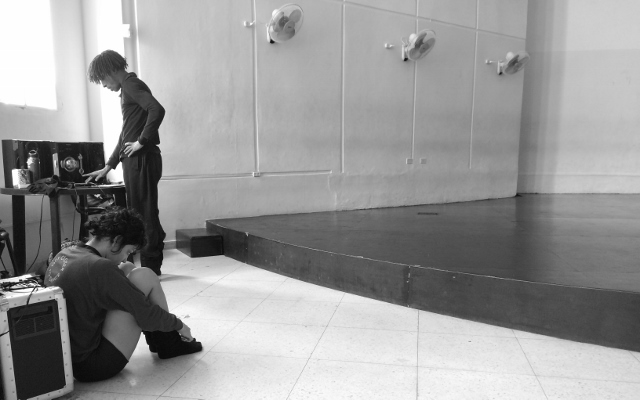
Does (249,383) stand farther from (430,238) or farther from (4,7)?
(4,7)

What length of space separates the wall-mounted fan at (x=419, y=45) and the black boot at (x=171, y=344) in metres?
4.63

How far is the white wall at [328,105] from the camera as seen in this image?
4316 mm

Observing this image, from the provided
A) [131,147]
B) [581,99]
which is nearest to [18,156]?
[131,147]

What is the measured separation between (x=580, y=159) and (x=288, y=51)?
592cm

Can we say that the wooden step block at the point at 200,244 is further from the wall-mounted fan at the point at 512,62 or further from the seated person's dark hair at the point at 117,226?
the wall-mounted fan at the point at 512,62

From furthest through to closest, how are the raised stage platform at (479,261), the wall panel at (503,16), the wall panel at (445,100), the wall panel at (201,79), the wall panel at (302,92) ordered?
the wall panel at (503,16) → the wall panel at (445,100) → the wall panel at (302,92) → the wall panel at (201,79) → the raised stage platform at (479,261)

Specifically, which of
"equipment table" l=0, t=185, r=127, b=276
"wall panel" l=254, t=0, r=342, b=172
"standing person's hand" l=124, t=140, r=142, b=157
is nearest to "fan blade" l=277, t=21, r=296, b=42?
"wall panel" l=254, t=0, r=342, b=172

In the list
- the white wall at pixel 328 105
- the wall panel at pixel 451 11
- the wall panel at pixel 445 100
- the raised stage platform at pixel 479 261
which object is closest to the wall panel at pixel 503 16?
the white wall at pixel 328 105

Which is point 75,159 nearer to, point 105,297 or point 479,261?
point 105,297

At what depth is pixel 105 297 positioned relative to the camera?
1638mm

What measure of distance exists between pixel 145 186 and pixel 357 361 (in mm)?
2006

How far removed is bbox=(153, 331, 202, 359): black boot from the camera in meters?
1.98

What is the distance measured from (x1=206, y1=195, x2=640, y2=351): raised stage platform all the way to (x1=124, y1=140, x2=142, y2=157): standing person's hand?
1173mm

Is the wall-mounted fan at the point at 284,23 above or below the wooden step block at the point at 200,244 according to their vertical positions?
above
